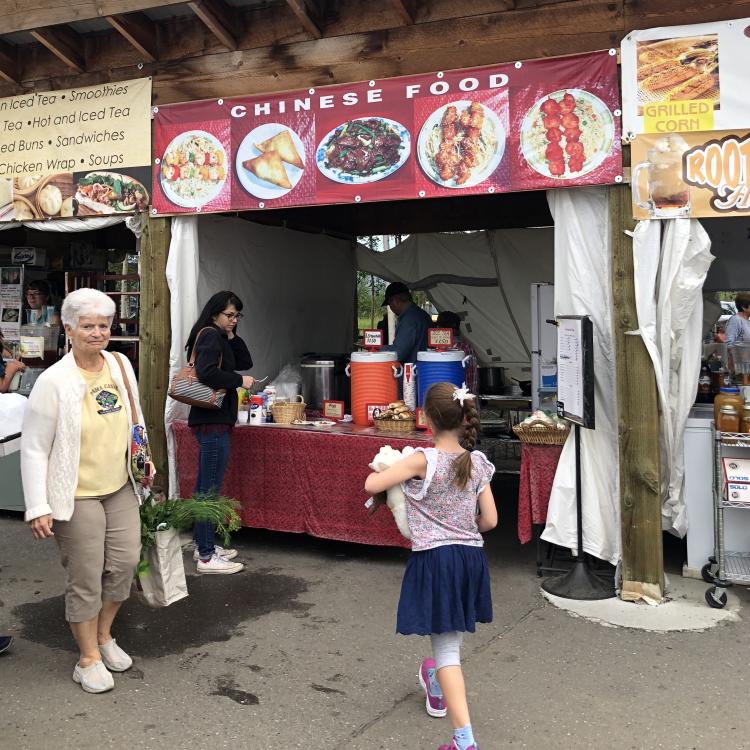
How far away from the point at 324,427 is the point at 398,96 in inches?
90.3

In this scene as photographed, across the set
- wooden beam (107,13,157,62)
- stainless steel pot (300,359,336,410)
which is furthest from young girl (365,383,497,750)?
wooden beam (107,13,157,62)

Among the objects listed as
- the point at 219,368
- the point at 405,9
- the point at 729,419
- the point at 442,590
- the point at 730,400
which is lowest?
the point at 442,590

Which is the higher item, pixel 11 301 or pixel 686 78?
A: pixel 686 78

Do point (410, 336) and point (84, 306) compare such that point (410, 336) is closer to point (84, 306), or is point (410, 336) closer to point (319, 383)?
point (319, 383)

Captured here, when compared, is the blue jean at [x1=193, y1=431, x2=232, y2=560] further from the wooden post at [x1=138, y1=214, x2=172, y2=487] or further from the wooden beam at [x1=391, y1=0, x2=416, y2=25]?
the wooden beam at [x1=391, y1=0, x2=416, y2=25]

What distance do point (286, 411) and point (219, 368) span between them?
0.96m

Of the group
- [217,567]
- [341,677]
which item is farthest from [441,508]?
[217,567]

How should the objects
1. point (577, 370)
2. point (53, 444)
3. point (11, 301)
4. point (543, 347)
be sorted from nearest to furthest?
point (53, 444), point (577, 370), point (543, 347), point (11, 301)

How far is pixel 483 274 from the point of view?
10133 millimetres

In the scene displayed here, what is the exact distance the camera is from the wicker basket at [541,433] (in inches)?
201

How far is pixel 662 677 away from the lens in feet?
12.5

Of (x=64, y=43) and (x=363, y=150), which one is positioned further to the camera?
Result: (x=64, y=43)

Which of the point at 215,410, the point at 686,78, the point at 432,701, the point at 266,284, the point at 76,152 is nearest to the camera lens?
the point at 432,701

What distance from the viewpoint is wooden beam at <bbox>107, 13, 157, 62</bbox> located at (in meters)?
5.67
